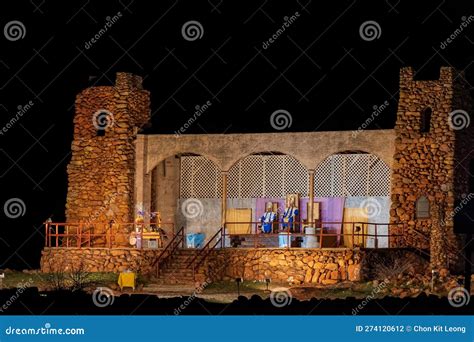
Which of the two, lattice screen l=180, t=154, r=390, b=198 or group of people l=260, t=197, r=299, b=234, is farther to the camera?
lattice screen l=180, t=154, r=390, b=198

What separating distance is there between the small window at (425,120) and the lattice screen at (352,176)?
5.18ft

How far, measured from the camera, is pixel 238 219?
3812cm

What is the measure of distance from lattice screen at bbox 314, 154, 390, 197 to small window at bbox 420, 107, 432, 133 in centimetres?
158

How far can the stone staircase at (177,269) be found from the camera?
1329 inches

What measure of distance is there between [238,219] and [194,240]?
1.48m

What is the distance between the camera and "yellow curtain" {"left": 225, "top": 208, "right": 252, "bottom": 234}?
38.0m

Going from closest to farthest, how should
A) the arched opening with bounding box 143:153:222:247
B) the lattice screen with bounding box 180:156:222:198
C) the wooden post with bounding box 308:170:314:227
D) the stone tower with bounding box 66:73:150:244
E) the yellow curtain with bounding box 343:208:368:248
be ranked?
1. the wooden post with bounding box 308:170:314:227
2. the yellow curtain with bounding box 343:208:368:248
3. the stone tower with bounding box 66:73:150:244
4. the arched opening with bounding box 143:153:222:247
5. the lattice screen with bounding box 180:156:222:198

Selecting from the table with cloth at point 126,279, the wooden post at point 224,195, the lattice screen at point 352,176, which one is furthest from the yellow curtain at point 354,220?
the table with cloth at point 126,279

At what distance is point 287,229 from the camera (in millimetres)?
36188

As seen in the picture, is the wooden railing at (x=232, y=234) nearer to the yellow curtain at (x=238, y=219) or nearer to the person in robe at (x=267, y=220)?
the yellow curtain at (x=238, y=219)

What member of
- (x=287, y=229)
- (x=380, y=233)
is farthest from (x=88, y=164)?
(x=380, y=233)

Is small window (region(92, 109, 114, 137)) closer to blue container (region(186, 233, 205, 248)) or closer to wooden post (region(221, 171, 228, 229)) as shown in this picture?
wooden post (region(221, 171, 228, 229))

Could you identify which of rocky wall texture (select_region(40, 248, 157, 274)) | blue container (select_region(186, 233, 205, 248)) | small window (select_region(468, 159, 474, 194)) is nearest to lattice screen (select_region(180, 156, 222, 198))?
blue container (select_region(186, 233, 205, 248))

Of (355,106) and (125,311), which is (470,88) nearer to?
(355,106)
